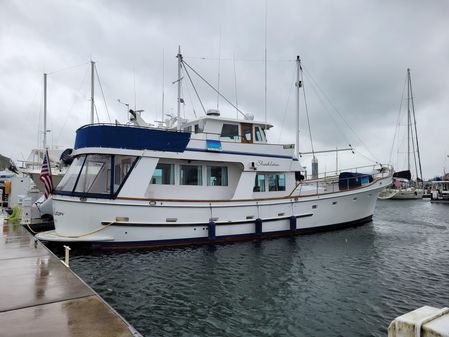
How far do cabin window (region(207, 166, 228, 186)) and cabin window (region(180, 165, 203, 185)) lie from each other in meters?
0.40

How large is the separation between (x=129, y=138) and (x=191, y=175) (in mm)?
3041

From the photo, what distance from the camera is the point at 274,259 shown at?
1025 centimetres

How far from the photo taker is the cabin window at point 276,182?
14469mm

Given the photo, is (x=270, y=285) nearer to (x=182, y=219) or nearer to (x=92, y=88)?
(x=182, y=219)

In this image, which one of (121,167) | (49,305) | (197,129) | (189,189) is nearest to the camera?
(49,305)

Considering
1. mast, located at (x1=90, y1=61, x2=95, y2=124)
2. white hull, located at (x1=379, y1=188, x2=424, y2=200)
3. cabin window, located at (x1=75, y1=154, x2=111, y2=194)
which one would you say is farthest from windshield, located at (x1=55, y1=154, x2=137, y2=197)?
white hull, located at (x1=379, y1=188, x2=424, y2=200)

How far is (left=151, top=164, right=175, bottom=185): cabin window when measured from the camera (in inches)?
481

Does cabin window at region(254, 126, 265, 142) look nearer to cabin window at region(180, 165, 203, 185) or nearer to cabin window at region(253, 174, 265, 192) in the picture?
cabin window at region(253, 174, 265, 192)

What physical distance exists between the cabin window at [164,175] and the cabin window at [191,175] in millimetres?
418

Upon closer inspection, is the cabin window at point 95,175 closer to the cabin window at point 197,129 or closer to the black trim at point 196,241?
the black trim at point 196,241

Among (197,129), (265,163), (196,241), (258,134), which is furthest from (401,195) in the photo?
(196,241)

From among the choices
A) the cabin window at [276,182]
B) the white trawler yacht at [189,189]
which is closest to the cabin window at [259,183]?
the white trawler yacht at [189,189]

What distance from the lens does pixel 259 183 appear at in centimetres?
1417

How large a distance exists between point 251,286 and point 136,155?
6165 mm
